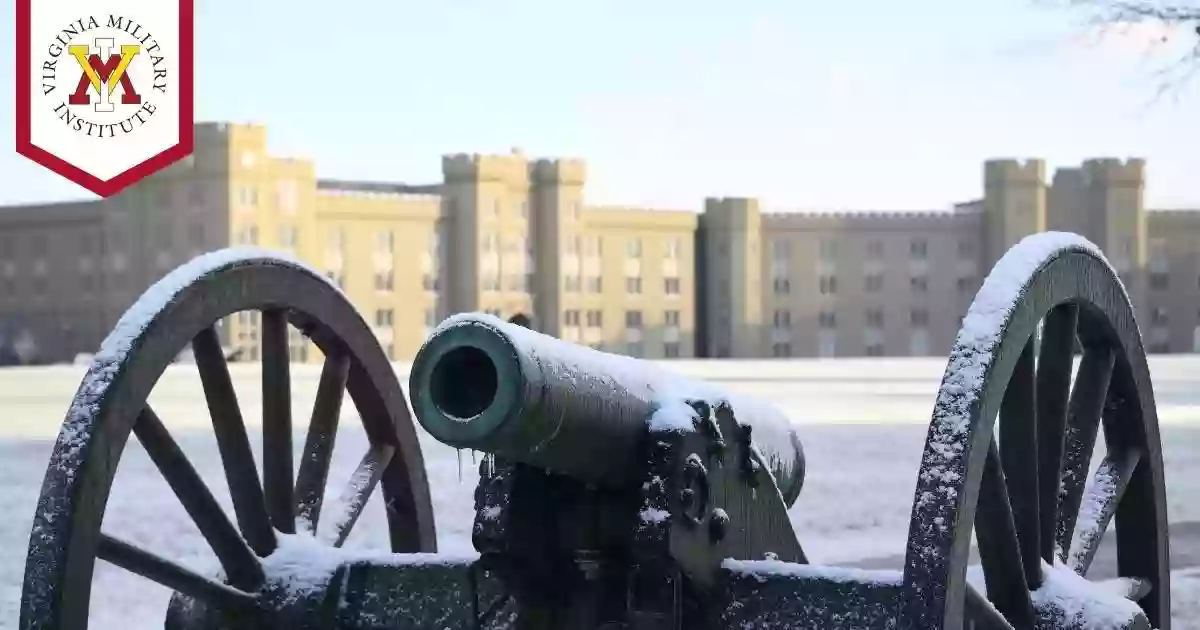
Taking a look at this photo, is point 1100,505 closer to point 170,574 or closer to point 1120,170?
point 170,574

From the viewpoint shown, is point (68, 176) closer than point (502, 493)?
No

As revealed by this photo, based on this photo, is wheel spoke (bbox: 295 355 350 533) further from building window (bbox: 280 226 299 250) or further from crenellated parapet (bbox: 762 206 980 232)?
crenellated parapet (bbox: 762 206 980 232)

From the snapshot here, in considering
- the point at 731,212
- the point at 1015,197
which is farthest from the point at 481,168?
the point at 1015,197

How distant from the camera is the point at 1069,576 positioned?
4598mm

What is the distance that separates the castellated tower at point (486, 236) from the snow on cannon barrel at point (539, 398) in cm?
7917

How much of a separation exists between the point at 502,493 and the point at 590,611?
1.17ft

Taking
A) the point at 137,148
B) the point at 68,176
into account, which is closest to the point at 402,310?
the point at 137,148

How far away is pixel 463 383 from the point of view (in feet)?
12.1

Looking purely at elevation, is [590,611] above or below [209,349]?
below

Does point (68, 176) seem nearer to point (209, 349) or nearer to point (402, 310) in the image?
point (209, 349)

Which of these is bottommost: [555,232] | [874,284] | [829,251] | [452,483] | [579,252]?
[452,483]

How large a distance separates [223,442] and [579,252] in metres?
83.8

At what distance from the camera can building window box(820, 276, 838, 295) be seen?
9277cm

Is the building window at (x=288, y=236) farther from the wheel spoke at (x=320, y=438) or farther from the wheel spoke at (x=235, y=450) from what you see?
the wheel spoke at (x=235, y=450)
